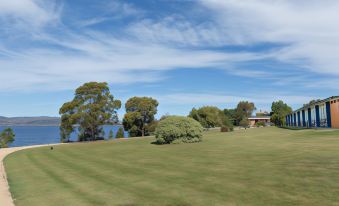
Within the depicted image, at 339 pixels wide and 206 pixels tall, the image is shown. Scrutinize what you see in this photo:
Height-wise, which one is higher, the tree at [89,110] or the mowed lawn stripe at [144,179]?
the tree at [89,110]

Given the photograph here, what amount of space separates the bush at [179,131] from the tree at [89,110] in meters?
23.5

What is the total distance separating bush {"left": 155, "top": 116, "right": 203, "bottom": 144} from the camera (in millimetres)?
34250

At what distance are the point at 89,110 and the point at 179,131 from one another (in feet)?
86.4

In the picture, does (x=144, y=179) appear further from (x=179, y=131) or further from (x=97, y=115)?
(x=97, y=115)

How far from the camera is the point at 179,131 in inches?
1345

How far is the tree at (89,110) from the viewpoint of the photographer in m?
55.4

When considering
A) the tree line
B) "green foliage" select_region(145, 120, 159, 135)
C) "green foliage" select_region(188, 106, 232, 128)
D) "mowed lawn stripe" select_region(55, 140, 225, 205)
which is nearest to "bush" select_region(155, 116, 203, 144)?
"mowed lawn stripe" select_region(55, 140, 225, 205)

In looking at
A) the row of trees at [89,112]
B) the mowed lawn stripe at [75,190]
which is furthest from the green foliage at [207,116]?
the mowed lawn stripe at [75,190]

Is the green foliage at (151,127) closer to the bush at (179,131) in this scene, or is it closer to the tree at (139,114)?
the tree at (139,114)

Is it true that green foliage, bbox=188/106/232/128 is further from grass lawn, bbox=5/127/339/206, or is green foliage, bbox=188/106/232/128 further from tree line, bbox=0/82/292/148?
grass lawn, bbox=5/127/339/206

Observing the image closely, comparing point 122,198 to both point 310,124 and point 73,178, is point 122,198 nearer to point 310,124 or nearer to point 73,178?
point 73,178

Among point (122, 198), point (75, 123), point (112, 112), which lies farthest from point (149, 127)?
point (122, 198)

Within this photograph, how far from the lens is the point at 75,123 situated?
5566 centimetres

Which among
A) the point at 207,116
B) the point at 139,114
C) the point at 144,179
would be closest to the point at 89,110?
the point at 139,114
